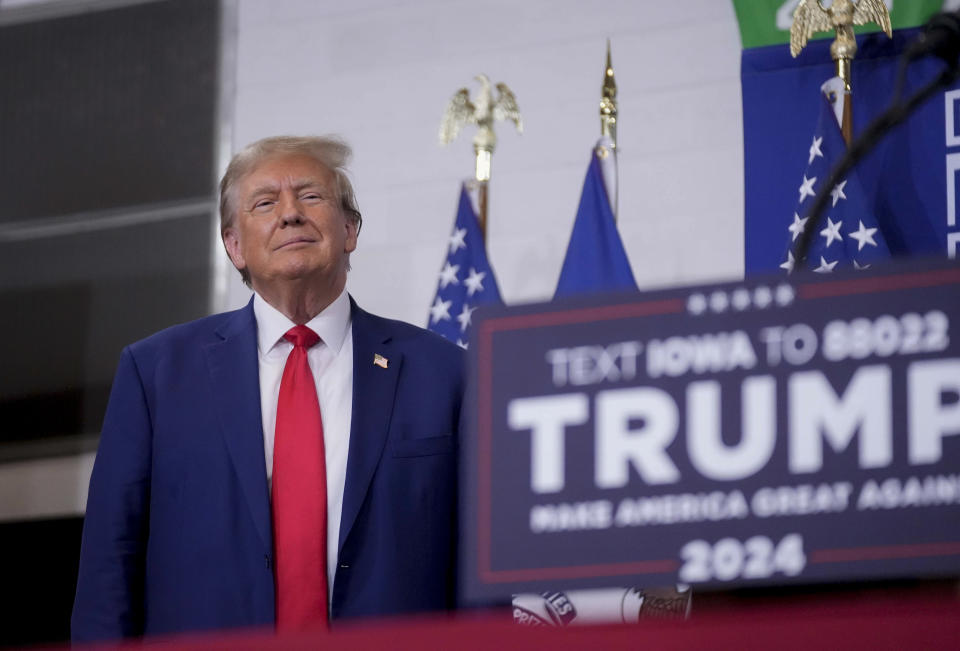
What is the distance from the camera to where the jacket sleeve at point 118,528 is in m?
2.39

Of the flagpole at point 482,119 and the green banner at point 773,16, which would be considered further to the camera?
the flagpole at point 482,119

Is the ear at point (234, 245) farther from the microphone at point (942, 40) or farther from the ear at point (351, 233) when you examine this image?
the microphone at point (942, 40)

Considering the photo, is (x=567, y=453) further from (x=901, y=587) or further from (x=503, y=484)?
(x=901, y=587)

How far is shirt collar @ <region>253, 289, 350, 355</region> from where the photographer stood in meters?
2.60

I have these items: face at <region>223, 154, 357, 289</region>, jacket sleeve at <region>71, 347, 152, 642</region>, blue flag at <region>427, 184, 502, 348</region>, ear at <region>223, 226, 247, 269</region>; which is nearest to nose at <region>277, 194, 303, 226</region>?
face at <region>223, 154, 357, 289</region>

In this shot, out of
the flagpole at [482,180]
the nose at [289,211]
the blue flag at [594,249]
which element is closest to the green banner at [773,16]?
the blue flag at [594,249]

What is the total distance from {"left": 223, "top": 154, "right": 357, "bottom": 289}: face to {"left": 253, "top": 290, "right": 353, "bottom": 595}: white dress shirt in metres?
0.06

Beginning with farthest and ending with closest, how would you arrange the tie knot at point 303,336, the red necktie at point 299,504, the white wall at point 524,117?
the white wall at point 524,117, the tie knot at point 303,336, the red necktie at point 299,504

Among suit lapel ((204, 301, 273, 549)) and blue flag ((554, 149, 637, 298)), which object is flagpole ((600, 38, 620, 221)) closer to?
blue flag ((554, 149, 637, 298))

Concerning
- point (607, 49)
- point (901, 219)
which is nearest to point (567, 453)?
point (901, 219)

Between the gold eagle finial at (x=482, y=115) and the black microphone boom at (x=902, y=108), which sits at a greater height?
the gold eagle finial at (x=482, y=115)

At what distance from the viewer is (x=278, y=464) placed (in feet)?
7.93

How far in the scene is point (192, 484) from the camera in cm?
244

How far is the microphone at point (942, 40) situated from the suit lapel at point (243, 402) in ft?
3.94
